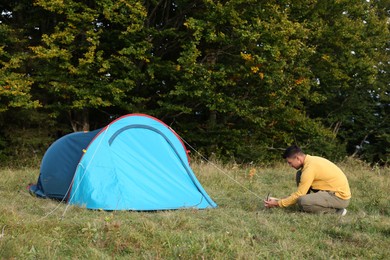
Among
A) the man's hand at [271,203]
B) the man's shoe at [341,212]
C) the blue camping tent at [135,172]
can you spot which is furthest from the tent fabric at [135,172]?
the man's shoe at [341,212]

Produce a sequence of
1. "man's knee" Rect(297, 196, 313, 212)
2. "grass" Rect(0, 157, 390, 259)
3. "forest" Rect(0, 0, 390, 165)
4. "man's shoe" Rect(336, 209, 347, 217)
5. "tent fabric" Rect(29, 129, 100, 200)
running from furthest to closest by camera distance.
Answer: "forest" Rect(0, 0, 390, 165) < "tent fabric" Rect(29, 129, 100, 200) < "man's shoe" Rect(336, 209, 347, 217) < "man's knee" Rect(297, 196, 313, 212) < "grass" Rect(0, 157, 390, 259)

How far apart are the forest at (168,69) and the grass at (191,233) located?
8.80 m

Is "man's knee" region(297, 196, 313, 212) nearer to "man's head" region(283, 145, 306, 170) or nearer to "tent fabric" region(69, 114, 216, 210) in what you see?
"man's head" region(283, 145, 306, 170)

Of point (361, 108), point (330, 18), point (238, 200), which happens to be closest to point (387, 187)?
point (238, 200)

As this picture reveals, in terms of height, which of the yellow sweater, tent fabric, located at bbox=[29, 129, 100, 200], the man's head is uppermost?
the man's head

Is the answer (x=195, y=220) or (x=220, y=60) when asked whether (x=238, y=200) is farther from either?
(x=220, y=60)

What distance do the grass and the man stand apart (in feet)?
0.61

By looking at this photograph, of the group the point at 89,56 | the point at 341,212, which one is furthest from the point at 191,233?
the point at 89,56

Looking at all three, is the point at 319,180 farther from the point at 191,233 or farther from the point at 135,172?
the point at 135,172

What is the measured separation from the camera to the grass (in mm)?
4922

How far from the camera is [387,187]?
1001 centimetres

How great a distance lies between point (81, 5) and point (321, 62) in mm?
11562

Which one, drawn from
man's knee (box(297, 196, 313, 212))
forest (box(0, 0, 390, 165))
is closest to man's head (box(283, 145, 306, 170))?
man's knee (box(297, 196, 313, 212))

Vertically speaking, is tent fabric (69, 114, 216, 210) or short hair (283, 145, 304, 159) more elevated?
short hair (283, 145, 304, 159)
